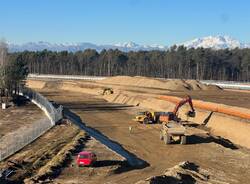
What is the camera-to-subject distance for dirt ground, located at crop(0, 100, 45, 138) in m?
59.5

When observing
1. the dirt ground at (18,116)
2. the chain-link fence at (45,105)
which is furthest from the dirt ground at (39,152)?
the dirt ground at (18,116)

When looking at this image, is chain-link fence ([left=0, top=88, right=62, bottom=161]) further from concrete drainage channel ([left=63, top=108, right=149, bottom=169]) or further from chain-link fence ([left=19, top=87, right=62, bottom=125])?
concrete drainage channel ([left=63, top=108, right=149, bottom=169])

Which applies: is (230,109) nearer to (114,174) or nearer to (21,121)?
(21,121)

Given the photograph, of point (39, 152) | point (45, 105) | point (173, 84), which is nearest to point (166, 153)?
point (39, 152)

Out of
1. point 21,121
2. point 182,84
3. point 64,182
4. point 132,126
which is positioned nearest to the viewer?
point 64,182

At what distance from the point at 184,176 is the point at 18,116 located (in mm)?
40123

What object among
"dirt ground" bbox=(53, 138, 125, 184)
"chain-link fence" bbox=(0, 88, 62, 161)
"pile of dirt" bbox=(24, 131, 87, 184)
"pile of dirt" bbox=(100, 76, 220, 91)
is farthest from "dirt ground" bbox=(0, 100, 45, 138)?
"pile of dirt" bbox=(100, 76, 220, 91)

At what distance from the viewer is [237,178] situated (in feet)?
116

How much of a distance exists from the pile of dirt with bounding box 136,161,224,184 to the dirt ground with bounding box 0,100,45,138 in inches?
980

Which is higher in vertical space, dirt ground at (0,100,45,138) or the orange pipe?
the orange pipe

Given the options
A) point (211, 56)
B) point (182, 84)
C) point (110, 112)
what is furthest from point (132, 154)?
point (211, 56)

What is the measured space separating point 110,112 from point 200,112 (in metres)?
15.9

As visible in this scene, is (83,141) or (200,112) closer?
(83,141)

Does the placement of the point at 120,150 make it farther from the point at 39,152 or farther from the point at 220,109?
the point at 220,109
